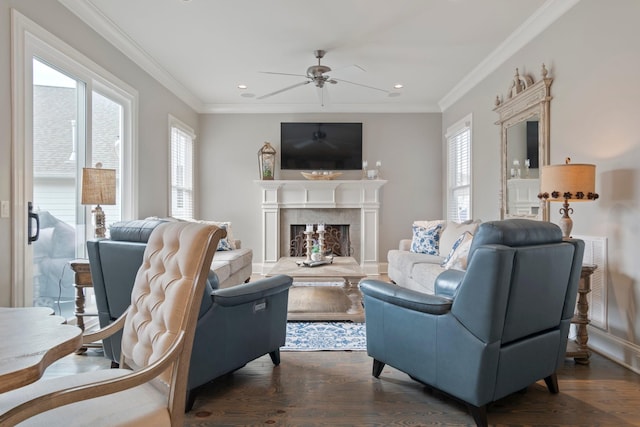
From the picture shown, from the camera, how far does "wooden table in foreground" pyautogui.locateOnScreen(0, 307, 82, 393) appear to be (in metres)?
0.85

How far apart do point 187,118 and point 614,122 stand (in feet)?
17.6

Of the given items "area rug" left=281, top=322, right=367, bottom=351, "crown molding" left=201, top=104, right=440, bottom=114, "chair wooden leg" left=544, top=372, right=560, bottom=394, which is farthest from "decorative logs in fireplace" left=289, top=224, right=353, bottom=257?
"chair wooden leg" left=544, top=372, right=560, bottom=394

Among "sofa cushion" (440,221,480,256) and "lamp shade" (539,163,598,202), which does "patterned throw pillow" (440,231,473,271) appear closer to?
"sofa cushion" (440,221,480,256)

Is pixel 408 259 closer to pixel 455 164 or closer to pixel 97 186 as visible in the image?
pixel 455 164

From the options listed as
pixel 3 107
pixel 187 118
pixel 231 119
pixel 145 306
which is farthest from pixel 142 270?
pixel 231 119

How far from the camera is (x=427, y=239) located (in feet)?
15.8

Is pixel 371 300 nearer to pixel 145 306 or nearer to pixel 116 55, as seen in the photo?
pixel 145 306

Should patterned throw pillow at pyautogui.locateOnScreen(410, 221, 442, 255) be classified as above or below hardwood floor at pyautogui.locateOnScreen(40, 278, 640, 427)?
above

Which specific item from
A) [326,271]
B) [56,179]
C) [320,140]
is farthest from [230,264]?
[320,140]

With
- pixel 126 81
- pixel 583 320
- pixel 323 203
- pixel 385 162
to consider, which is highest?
pixel 126 81

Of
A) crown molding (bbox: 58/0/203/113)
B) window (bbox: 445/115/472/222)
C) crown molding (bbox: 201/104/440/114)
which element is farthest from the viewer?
crown molding (bbox: 201/104/440/114)

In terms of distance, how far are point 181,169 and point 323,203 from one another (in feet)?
7.67

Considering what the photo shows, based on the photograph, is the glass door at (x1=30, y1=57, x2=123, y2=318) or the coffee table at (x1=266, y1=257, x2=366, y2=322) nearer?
the glass door at (x1=30, y1=57, x2=123, y2=318)

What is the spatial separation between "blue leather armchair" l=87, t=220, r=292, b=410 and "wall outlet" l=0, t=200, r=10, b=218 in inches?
28.1
